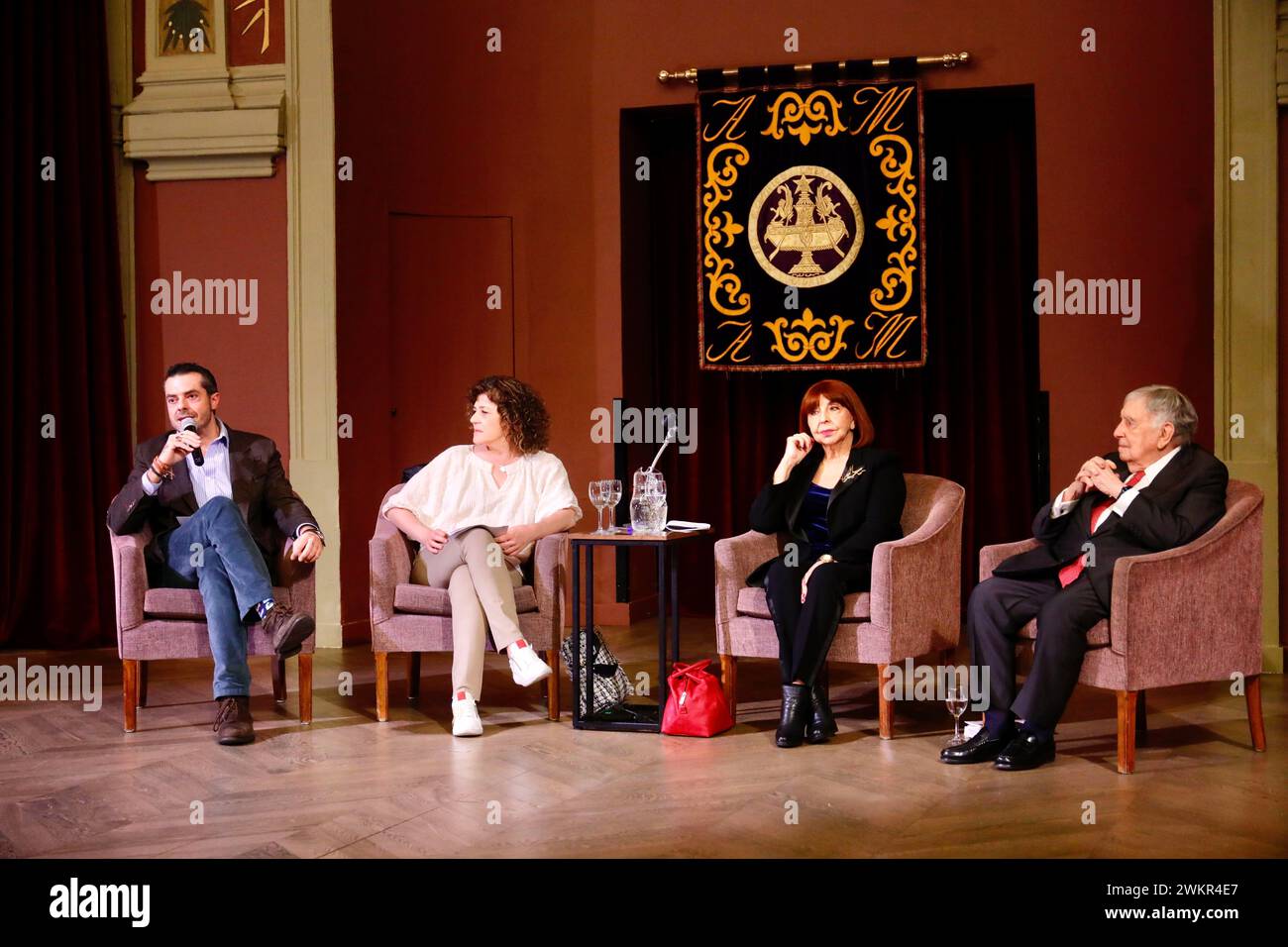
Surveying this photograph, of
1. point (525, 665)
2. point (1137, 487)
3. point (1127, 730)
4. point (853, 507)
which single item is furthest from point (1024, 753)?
point (525, 665)

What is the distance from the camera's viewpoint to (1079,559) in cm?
381

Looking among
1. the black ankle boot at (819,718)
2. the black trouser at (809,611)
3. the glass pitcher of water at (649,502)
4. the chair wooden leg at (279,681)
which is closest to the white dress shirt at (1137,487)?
the black trouser at (809,611)

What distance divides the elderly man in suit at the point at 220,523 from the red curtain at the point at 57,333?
175 cm

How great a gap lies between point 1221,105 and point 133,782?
14.9ft

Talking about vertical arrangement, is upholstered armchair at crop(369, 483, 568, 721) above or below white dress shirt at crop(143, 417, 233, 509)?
below

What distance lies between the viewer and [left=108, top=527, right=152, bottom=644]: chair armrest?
13.4 feet

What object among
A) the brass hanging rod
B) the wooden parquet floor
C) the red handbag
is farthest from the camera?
the brass hanging rod

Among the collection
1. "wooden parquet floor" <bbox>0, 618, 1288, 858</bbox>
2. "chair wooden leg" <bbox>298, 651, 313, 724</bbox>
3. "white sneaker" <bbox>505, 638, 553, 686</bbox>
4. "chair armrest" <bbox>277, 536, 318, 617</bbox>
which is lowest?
"wooden parquet floor" <bbox>0, 618, 1288, 858</bbox>

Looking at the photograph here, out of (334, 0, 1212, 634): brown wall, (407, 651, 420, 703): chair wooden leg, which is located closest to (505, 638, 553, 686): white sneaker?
(407, 651, 420, 703): chair wooden leg

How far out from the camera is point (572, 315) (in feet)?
21.5

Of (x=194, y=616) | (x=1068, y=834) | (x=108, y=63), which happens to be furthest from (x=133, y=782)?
(x=108, y=63)

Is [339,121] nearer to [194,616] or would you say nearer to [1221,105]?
[194,616]

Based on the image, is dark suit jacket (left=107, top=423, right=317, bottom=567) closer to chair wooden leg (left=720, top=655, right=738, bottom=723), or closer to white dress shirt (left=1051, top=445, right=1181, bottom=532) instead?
chair wooden leg (left=720, top=655, right=738, bottom=723)

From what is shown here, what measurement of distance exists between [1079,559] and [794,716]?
0.96 m
